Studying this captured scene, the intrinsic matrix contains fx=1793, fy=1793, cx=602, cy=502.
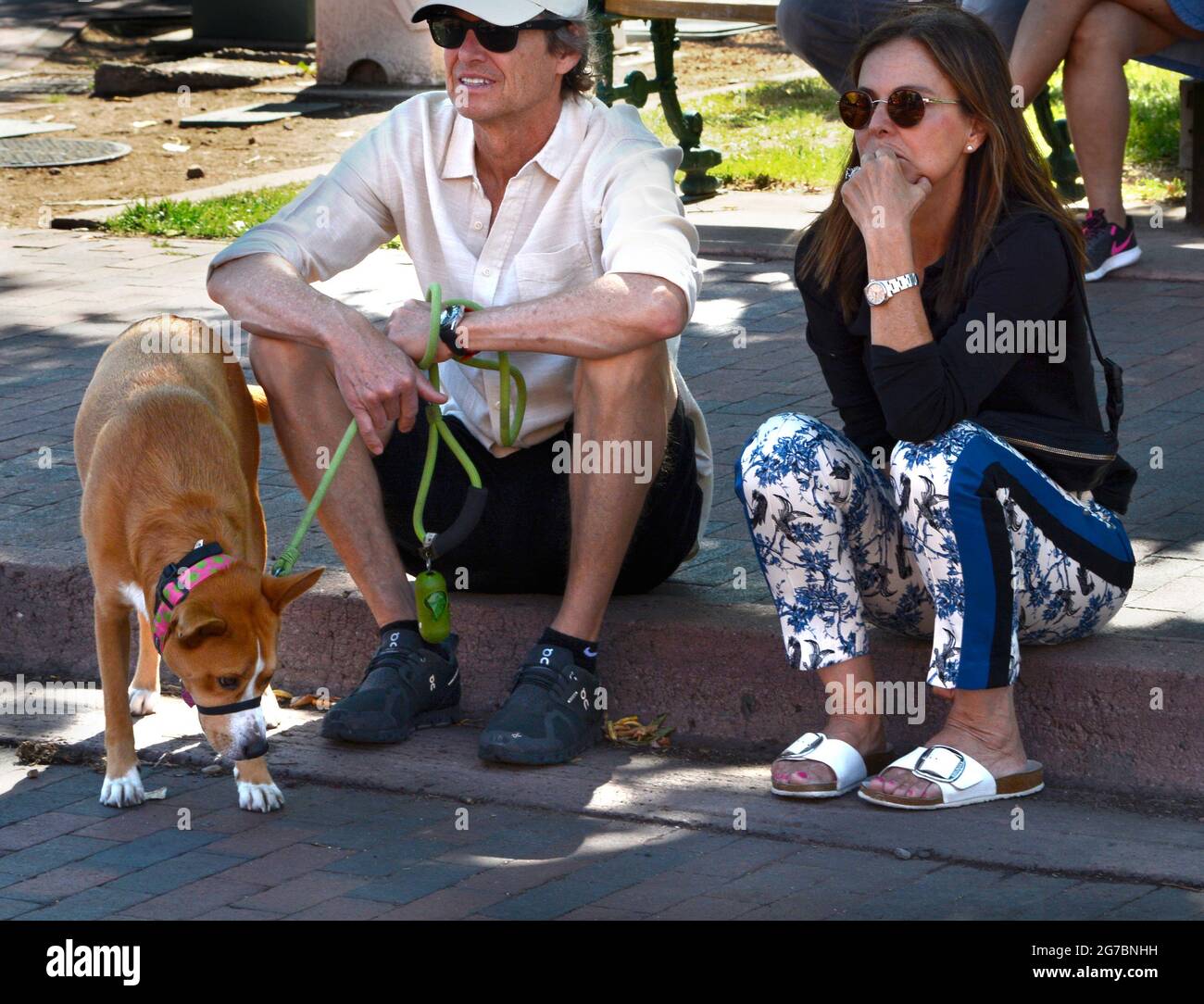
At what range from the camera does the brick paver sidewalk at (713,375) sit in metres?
4.62

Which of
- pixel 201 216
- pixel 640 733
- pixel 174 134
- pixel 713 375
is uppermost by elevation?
pixel 174 134

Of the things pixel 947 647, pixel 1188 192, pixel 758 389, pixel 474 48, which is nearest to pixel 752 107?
pixel 1188 192

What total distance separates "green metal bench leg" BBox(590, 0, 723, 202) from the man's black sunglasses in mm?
4896

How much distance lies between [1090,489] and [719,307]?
354cm

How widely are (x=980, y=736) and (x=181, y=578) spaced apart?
168 centimetres

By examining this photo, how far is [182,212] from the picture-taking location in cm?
888

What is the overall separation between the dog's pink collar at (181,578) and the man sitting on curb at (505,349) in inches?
16.2

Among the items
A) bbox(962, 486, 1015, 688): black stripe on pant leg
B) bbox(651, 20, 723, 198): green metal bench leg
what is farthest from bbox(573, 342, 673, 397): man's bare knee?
bbox(651, 20, 723, 198): green metal bench leg

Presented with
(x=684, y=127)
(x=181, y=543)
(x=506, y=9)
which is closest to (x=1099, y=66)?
(x=684, y=127)

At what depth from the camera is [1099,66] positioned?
6.99 m

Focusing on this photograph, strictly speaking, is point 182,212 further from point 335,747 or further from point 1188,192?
point 335,747

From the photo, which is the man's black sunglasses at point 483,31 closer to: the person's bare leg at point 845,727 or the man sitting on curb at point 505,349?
the man sitting on curb at point 505,349

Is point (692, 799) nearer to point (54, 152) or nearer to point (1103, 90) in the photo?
point (1103, 90)

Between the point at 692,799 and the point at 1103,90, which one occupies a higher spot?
the point at 1103,90
